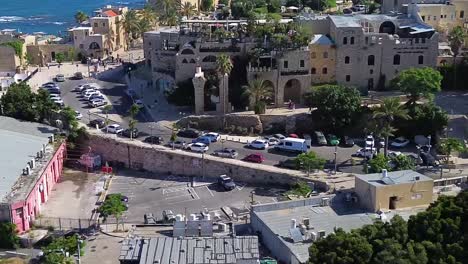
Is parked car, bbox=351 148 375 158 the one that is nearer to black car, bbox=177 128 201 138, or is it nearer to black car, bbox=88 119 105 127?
black car, bbox=177 128 201 138

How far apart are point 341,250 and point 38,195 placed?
2850 centimetres

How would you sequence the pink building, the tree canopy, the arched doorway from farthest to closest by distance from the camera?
the arched doorway → the pink building → the tree canopy

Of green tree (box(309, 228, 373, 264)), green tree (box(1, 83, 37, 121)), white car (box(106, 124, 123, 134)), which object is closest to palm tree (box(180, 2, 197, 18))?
green tree (box(1, 83, 37, 121))

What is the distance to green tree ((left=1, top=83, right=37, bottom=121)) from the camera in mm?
67812

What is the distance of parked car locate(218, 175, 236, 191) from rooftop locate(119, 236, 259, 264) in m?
17.9

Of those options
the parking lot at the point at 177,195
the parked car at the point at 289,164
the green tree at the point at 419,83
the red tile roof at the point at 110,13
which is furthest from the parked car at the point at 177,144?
the red tile roof at the point at 110,13

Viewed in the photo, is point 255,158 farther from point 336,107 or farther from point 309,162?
point 336,107

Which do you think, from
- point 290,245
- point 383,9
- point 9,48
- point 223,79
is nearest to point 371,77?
point 223,79

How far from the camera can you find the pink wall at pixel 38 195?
4925cm

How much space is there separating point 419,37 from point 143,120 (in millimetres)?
29507

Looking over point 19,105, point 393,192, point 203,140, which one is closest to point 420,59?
point 203,140

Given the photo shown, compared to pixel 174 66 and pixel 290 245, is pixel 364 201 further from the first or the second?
pixel 174 66

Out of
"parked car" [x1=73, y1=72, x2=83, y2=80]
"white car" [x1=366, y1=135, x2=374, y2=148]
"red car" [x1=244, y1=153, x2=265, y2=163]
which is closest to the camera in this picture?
"red car" [x1=244, y1=153, x2=265, y2=163]

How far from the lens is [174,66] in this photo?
76.2 metres
